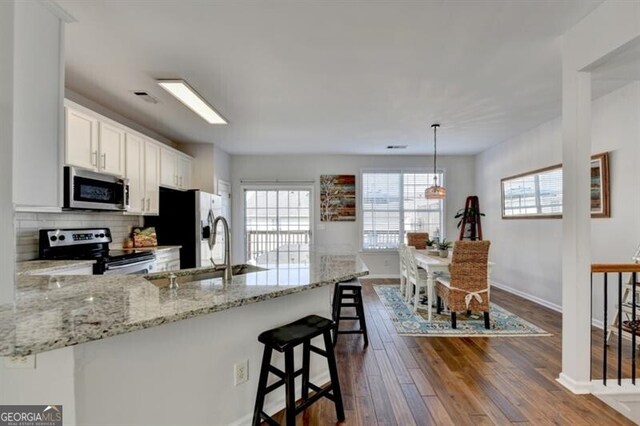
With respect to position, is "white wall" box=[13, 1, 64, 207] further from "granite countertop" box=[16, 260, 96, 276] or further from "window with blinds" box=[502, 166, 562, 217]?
"window with blinds" box=[502, 166, 562, 217]

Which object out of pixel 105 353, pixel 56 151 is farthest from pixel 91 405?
pixel 56 151

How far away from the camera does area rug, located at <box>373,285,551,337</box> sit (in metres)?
3.27

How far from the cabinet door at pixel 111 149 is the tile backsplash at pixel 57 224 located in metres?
0.57

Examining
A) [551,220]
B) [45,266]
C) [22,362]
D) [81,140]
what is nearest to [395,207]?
[551,220]

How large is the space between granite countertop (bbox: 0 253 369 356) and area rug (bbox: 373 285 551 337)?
69.8 inches

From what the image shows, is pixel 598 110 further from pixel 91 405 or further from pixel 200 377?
pixel 91 405

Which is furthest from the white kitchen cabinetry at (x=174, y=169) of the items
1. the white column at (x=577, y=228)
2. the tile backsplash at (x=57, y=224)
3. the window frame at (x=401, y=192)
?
the white column at (x=577, y=228)

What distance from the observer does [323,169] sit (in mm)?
6309

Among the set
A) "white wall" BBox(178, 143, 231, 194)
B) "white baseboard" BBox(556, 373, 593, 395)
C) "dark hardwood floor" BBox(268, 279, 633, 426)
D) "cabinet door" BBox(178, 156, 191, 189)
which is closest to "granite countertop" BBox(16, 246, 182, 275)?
"dark hardwood floor" BBox(268, 279, 633, 426)

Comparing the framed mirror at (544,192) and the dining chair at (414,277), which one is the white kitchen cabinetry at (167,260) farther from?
the framed mirror at (544,192)

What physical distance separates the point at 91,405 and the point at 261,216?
17.1 ft

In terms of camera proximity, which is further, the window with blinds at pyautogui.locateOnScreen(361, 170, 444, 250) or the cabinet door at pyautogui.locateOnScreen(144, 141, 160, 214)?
the window with blinds at pyautogui.locateOnScreen(361, 170, 444, 250)

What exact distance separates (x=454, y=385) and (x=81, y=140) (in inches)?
152

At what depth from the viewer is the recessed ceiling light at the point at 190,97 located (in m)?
2.82
